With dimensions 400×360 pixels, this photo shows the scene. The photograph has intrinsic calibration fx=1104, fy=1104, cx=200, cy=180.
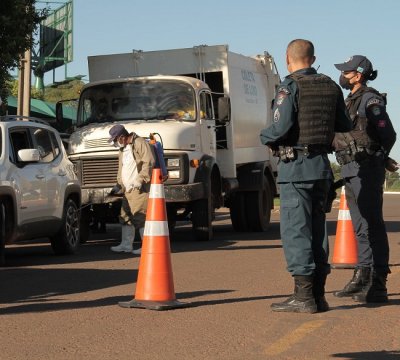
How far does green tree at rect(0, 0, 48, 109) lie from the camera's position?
18.9m

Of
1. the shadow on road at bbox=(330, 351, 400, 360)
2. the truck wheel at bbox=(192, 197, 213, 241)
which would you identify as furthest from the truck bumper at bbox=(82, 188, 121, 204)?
the shadow on road at bbox=(330, 351, 400, 360)

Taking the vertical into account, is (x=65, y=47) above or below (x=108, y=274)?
above

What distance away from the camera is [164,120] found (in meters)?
17.4

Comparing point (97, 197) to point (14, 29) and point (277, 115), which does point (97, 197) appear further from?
point (277, 115)

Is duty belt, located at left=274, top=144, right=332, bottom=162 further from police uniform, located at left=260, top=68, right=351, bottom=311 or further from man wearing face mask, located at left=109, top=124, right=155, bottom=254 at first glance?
man wearing face mask, located at left=109, top=124, right=155, bottom=254

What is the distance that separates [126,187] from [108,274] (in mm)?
3458

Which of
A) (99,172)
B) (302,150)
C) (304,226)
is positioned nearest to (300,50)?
(302,150)

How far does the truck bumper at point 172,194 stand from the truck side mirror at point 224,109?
62.8 inches

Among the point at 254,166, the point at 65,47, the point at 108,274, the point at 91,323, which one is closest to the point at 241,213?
the point at 254,166

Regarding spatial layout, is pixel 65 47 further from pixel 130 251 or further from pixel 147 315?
pixel 147 315

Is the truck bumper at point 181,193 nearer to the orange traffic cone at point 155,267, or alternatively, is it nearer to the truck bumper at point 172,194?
the truck bumper at point 172,194

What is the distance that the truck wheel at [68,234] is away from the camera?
14781mm

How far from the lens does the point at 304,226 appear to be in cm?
836

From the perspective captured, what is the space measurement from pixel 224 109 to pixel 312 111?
32.6 ft
